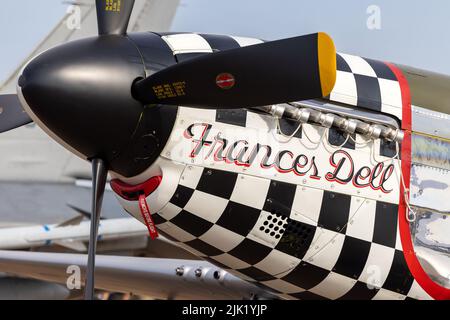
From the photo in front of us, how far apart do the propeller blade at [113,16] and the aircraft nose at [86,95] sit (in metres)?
0.21

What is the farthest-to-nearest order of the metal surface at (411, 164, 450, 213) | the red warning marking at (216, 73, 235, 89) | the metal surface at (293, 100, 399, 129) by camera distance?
1. the metal surface at (411, 164, 450, 213)
2. the metal surface at (293, 100, 399, 129)
3. the red warning marking at (216, 73, 235, 89)

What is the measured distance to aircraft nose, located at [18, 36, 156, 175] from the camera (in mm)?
4348

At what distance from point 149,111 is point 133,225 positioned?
8.93 meters

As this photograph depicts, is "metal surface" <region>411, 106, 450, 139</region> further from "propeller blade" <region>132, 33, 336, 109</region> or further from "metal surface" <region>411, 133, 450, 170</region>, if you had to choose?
"propeller blade" <region>132, 33, 336, 109</region>

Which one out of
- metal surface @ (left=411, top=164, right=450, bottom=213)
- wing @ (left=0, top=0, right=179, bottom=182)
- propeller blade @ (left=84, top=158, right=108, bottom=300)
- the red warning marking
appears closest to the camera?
the red warning marking

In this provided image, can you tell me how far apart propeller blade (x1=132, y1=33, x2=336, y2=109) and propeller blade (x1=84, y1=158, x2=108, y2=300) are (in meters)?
0.48

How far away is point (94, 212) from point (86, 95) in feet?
2.44

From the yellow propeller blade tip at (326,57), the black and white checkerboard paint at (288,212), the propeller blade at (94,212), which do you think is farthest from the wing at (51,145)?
the yellow propeller blade tip at (326,57)

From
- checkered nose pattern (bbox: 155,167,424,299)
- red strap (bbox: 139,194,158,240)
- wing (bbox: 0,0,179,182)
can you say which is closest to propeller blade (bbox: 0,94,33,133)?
red strap (bbox: 139,194,158,240)

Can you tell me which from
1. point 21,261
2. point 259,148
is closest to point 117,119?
point 259,148

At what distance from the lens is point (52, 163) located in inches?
635

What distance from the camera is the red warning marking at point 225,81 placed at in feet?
14.0

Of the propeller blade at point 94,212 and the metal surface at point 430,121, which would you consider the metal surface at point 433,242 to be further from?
the propeller blade at point 94,212

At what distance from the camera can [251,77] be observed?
4.22m
